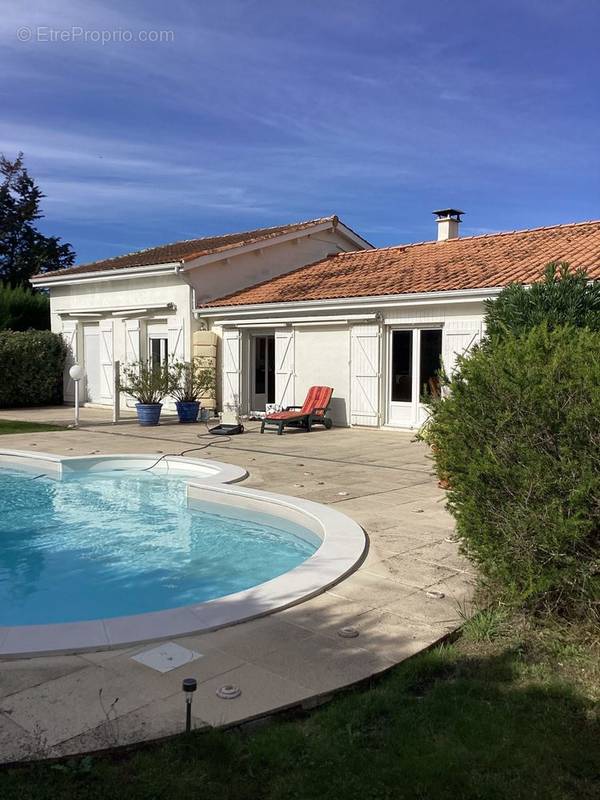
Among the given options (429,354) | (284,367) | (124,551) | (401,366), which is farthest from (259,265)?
(124,551)

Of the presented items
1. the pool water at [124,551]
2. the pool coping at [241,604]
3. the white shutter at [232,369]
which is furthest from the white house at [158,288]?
the pool coping at [241,604]

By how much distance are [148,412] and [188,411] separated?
110cm

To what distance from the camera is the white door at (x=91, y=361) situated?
68.9 feet

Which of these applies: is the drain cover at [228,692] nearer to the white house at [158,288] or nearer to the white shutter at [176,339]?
the white house at [158,288]

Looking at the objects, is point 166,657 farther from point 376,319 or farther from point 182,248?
point 182,248

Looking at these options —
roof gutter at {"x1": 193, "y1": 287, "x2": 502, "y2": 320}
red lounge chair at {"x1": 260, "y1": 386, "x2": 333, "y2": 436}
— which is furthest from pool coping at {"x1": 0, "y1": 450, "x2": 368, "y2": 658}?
roof gutter at {"x1": 193, "y1": 287, "x2": 502, "y2": 320}

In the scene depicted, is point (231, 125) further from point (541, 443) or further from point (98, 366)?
point (541, 443)

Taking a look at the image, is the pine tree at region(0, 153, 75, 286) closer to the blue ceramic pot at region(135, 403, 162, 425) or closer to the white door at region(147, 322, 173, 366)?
the white door at region(147, 322, 173, 366)

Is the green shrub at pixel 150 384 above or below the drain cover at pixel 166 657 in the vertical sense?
above

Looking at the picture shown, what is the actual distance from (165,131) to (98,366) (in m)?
9.13

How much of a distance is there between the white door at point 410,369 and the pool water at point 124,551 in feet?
21.1

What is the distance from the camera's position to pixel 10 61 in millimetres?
11703

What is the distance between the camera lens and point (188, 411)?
1641 centimetres

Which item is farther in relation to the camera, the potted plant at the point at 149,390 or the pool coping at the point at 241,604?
the potted plant at the point at 149,390
